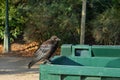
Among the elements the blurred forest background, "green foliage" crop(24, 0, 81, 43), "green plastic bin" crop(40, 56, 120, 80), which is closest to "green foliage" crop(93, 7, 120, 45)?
the blurred forest background

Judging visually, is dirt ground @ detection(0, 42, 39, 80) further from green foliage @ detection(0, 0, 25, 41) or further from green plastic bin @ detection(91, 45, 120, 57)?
green plastic bin @ detection(91, 45, 120, 57)

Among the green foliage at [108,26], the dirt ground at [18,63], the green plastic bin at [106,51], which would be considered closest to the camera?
the green plastic bin at [106,51]

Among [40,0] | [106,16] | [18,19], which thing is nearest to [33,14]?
[40,0]

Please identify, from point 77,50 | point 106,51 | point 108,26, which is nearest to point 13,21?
point 108,26

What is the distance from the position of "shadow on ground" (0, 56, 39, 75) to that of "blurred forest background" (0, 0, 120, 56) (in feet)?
3.89

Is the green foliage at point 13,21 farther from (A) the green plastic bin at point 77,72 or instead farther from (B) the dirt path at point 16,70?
(A) the green plastic bin at point 77,72

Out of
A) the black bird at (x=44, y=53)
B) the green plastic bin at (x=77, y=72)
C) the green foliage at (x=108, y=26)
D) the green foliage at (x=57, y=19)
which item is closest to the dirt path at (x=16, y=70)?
the green foliage at (x=57, y=19)

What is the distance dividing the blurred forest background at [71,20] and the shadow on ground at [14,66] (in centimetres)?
119

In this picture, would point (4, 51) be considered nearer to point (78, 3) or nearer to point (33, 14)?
point (33, 14)

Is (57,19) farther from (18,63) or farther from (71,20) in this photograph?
(18,63)

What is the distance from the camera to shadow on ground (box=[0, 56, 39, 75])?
9.44 m

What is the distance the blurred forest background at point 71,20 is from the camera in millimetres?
11336

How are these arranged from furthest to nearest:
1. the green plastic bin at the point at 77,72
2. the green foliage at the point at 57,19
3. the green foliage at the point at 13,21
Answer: the green foliage at the point at 13,21 < the green foliage at the point at 57,19 < the green plastic bin at the point at 77,72

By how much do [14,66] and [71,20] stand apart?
2.38 meters
